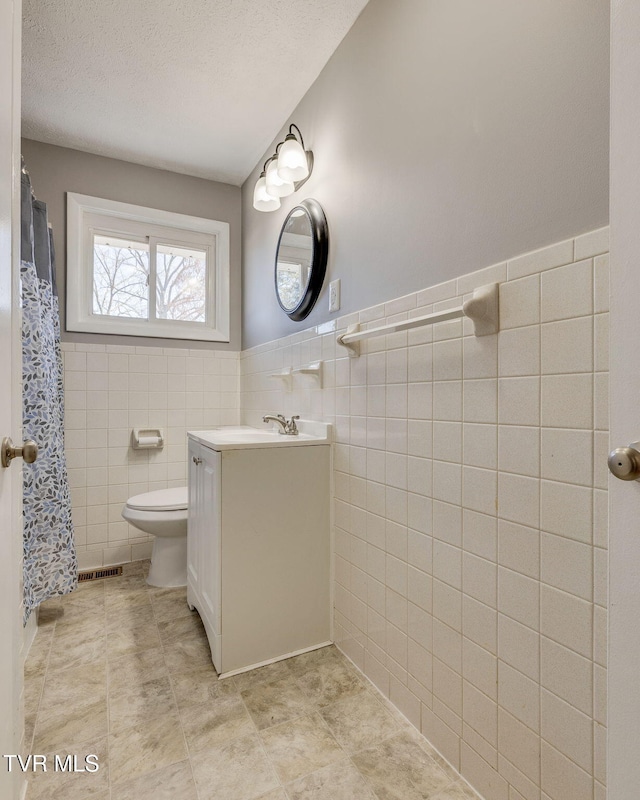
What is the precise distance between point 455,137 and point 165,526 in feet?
6.56

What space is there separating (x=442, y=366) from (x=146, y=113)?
6.83 ft

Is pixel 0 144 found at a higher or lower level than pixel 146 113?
lower

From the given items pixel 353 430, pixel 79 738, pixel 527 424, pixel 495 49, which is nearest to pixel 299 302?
pixel 353 430

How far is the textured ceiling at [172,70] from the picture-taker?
1.58 m

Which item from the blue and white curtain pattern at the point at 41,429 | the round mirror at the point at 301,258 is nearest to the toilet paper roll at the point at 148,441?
the blue and white curtain pattern at the point at 41,429

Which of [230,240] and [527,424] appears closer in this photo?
[527,424]

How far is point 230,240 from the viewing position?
2.83 metres

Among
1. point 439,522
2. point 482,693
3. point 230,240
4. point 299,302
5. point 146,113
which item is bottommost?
point 482,693

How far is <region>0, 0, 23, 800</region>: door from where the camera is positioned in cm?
79

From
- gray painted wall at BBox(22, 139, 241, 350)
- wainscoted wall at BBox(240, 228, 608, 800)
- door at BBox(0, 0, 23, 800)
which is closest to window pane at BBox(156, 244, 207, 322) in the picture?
gray painted wall at BBox(22, 139, 241, 350)

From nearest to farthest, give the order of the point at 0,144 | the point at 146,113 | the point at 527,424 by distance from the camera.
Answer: the point at 0,144 → the point at 527,424 → the point at 146,113

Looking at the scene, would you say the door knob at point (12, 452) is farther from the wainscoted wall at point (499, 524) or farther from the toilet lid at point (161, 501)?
the toilet lid at point (161, 501)

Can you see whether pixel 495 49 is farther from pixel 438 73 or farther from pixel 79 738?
pixel 79 738

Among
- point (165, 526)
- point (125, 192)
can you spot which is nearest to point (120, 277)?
point (125, 192)
